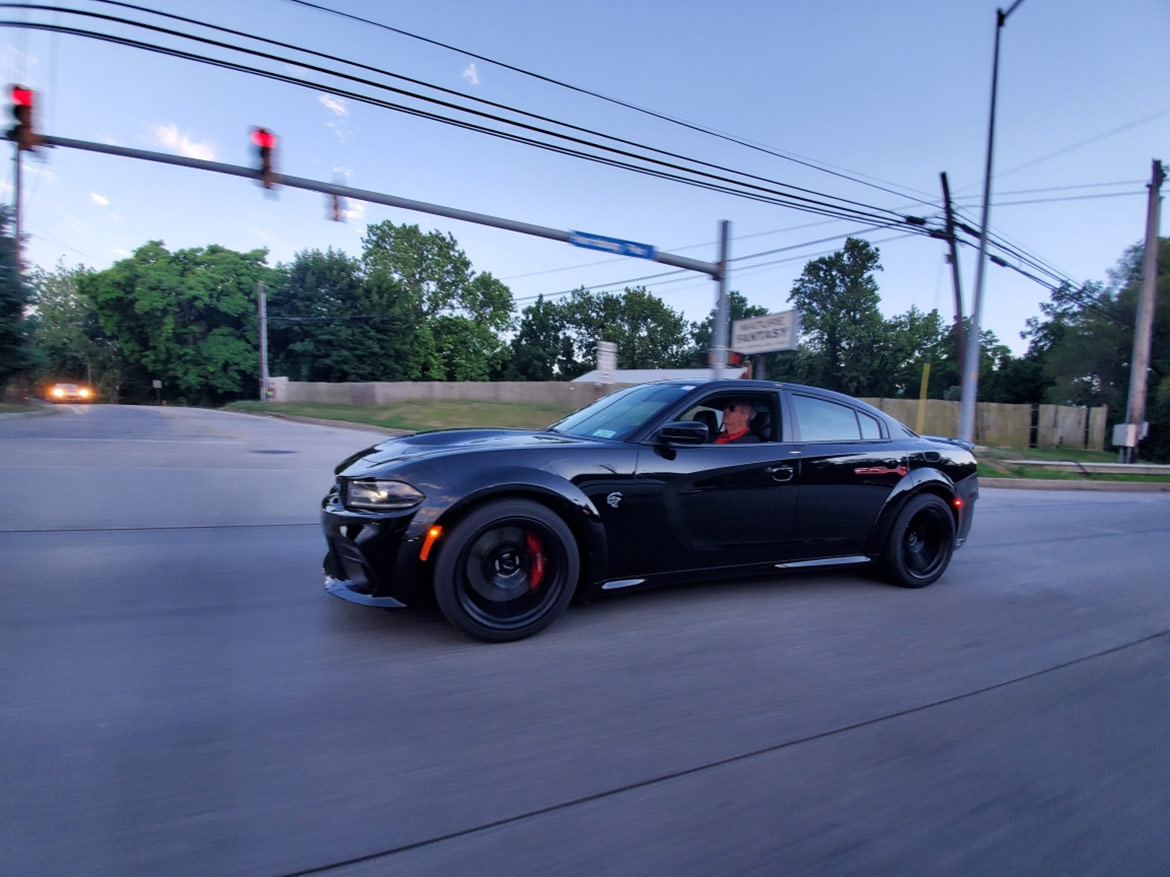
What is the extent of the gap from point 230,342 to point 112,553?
176 ft

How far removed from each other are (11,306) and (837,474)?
26.5m

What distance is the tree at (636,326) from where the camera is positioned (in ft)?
214

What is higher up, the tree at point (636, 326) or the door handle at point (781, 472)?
the tree at point (636, 326)

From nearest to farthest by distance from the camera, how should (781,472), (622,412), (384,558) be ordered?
(384,558), (781,472), (622,412)

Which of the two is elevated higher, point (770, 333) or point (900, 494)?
point (770, 333)

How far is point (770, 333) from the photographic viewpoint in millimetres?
14344

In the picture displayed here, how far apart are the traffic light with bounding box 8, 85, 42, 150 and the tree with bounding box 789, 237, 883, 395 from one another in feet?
156

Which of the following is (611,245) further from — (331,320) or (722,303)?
(331,320)

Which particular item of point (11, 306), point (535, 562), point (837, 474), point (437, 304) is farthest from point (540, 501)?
point (437, 304)

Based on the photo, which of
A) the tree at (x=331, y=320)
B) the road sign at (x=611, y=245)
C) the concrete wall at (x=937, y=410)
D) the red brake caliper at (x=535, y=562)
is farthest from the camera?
the tree at (x=331, y=320)

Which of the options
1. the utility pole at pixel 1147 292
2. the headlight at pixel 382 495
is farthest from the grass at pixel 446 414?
the headlight at pixel 382 495

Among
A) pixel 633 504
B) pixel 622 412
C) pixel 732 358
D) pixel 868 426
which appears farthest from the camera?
pixel 732 358

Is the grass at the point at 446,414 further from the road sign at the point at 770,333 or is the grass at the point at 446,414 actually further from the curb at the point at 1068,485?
the curb at the point at 1068,485

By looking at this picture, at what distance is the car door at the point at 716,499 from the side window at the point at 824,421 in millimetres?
263
